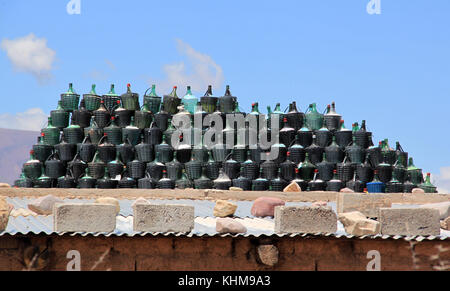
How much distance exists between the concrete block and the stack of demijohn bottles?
35.6ft

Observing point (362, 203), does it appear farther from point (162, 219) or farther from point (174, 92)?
point (174, 92)

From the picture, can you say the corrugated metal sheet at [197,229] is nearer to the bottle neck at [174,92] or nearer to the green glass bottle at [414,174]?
the bottle neck at [174,92]

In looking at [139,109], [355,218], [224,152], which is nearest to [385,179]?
[224,152]

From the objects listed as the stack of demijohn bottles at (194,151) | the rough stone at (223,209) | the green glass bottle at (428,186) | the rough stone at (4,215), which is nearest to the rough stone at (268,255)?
the rough stone at (223,209)

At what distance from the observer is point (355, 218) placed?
14.3m

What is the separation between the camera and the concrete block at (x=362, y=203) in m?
16.1

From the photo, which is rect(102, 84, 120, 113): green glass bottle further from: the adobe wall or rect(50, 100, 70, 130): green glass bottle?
the adobe wall

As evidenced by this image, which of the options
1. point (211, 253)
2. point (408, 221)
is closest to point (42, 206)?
point (211, 253)

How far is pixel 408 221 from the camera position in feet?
46.7

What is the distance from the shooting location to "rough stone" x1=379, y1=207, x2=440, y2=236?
558 inches

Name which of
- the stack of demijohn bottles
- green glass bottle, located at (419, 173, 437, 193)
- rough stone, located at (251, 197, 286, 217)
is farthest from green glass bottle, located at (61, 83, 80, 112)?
rough stone, located at (251, 197, 286, 217)

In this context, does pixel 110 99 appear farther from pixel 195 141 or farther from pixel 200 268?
pixel 200 268

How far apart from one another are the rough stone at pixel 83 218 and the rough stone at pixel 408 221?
467 centimetres
